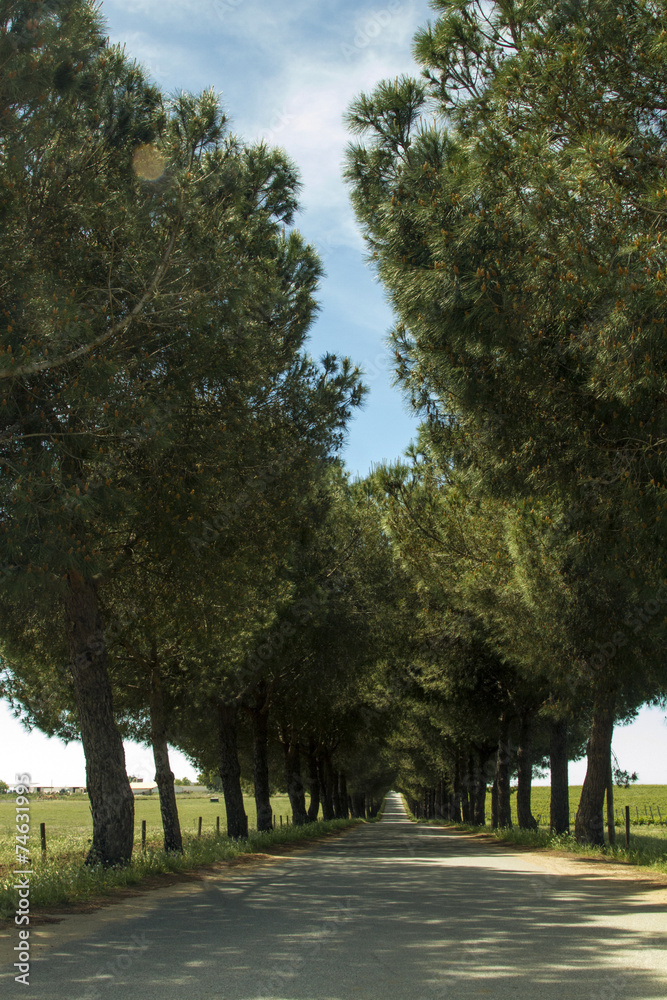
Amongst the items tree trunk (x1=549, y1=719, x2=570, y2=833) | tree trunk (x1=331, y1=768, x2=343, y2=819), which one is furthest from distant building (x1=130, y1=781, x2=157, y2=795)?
Answer: tree trunk (x1=549, y1=719, x2=570, y2=833)

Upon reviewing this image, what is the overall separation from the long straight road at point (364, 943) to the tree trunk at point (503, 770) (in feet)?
44.5

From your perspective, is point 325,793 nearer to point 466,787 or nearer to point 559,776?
point 466,787

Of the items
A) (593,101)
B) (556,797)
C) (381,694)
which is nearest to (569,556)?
(593,101)

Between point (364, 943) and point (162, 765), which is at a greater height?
A: point (364, 943)

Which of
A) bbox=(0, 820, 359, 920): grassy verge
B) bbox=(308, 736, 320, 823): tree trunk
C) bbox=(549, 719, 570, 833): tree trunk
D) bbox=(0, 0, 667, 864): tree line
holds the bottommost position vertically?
bbox=(308, 736, 320, 823): tree trunk

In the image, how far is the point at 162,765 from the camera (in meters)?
16.8

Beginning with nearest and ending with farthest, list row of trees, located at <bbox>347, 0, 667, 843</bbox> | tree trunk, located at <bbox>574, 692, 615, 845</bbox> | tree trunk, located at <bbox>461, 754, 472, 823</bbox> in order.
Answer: row of trees, located at <bbox>347, 0, 667, 843</bbox>, tree trunk, located at <bbox>574, 692, 615, 845</bbox>, tree trunk, located at <bbox>461, 754, 472, 823</bbox>

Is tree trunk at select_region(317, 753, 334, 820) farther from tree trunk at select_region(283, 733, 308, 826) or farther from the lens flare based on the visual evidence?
the lens flare

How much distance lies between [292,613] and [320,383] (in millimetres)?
8079

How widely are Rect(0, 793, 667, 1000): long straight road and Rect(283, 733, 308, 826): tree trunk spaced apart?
1773 centimetres

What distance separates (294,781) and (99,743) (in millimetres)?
19282

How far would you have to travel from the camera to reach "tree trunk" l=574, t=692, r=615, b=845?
16.3 m
